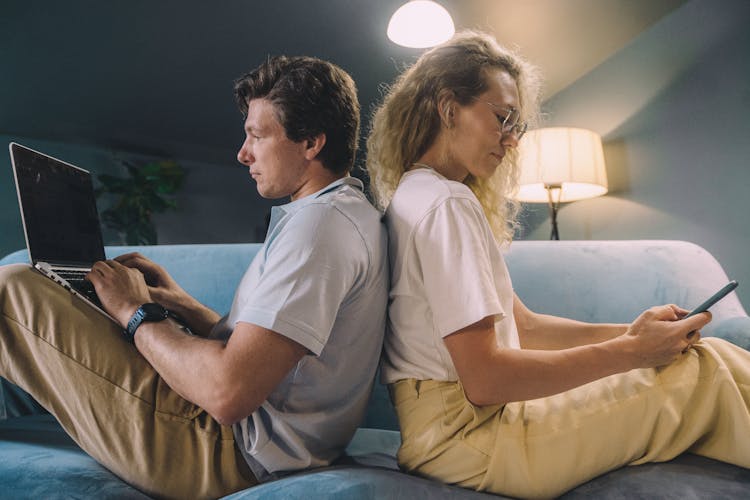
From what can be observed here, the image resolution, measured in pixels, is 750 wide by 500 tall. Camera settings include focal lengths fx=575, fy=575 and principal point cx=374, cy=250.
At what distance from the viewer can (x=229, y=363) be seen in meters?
0.80

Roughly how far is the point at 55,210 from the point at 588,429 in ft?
3.23

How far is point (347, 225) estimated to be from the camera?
0.91 metres

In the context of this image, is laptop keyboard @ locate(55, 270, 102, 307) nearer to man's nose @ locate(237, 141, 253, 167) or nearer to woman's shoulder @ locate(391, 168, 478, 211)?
man's nose @ locate(237, 141, 253, 167)

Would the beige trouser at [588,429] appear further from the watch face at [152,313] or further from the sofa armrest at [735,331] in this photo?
the watch face at [152,313]

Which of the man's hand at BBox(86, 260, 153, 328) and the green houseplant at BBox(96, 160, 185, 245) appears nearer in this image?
the man's hand at BBox(86, 260, 153, 328)

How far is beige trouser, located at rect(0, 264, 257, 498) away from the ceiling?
7.05ft

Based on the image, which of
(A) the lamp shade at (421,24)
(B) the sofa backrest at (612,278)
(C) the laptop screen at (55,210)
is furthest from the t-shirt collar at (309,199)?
(A) the lamp shade at (421,24)

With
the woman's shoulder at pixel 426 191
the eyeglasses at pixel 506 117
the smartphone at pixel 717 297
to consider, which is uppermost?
the eyeglasses at pixel 506 117

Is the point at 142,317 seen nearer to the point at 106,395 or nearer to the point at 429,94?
the point at 106,395

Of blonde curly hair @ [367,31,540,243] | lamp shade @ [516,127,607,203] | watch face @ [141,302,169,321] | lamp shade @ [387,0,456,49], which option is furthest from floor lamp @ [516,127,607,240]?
watch face @ [141,302,169,321]

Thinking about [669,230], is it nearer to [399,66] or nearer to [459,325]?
[399,66]

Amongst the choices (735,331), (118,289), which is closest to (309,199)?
(118,289)

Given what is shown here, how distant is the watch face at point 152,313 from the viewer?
913 mm

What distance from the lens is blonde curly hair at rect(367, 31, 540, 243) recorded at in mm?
1074
